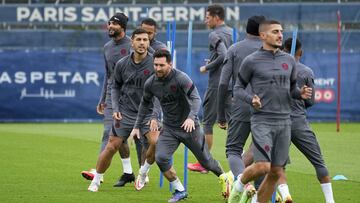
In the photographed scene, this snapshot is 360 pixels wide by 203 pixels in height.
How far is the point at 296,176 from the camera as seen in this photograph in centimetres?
1603

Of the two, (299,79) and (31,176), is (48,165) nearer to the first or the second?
(31,176)

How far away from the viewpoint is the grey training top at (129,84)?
14.0 metres

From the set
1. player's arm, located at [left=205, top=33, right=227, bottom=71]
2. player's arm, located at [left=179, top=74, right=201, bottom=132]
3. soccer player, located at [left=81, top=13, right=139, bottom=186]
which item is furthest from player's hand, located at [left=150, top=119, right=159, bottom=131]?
player's arm, located at [left=205, top=33, right=227, bottom=71]

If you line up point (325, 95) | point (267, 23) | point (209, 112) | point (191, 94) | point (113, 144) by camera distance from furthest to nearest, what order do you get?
point (325, 95)
point (209, 112)
point (113, 144)
point (191, 94)
point (267, 23)

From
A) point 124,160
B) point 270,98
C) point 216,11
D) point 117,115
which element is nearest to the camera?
point 270,98

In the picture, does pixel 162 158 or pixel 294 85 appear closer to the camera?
pixel 294 85

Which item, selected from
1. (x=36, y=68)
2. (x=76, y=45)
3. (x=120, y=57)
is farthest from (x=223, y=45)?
(x=76, y=45)

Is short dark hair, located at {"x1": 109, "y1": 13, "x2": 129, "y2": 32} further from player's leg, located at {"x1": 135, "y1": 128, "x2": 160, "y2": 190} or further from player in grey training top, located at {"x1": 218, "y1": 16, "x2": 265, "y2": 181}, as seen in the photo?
player in grey training top, located at {"x1": 218, "y1": 16, "x2": 265, "y2": 181}

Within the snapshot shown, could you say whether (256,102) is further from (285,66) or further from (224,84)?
(224,84)

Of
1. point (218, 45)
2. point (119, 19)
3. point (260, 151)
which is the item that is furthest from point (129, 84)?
point (260, 151)

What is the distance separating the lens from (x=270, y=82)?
35.9ft

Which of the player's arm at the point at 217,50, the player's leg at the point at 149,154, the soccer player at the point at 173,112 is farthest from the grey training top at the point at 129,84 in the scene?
the player's arm at the point at 217,50

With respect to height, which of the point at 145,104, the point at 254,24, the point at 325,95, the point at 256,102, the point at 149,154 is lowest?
the point at 325,95

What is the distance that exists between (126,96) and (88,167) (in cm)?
355
